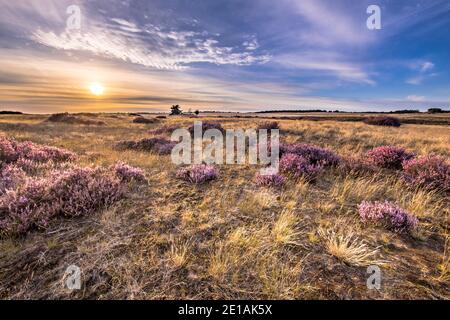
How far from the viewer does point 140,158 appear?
9109 mm

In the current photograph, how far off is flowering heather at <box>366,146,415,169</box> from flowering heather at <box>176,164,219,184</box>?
18.0ft

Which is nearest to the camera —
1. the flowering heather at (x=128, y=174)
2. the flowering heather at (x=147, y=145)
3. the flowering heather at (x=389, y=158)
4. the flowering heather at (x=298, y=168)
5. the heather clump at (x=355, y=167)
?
the flowering heather at (x=128, y=174)

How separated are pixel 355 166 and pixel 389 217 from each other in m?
3.48

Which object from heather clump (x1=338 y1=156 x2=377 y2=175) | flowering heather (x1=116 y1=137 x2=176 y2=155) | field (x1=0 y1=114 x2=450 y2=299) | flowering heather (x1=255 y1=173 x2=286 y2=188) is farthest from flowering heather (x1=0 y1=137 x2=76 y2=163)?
heather clump (x1=338 y1=156 x2=377 y2=175)

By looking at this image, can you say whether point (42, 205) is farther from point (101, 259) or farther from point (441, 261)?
point (441, 261)

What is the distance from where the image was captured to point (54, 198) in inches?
181

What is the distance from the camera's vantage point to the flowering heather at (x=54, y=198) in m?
3.85

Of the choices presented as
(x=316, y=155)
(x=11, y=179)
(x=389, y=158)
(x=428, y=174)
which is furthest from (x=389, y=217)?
(x=11, y=179)

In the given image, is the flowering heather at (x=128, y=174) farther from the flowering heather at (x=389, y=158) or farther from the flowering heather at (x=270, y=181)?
the flowering heather at (x=389, y=158)

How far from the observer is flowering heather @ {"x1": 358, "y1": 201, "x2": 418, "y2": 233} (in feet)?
13.3

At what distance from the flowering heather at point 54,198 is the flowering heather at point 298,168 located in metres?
4.26

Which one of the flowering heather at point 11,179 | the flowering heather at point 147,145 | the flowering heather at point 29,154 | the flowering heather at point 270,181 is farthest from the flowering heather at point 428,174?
the flowering heather at point 29,154
